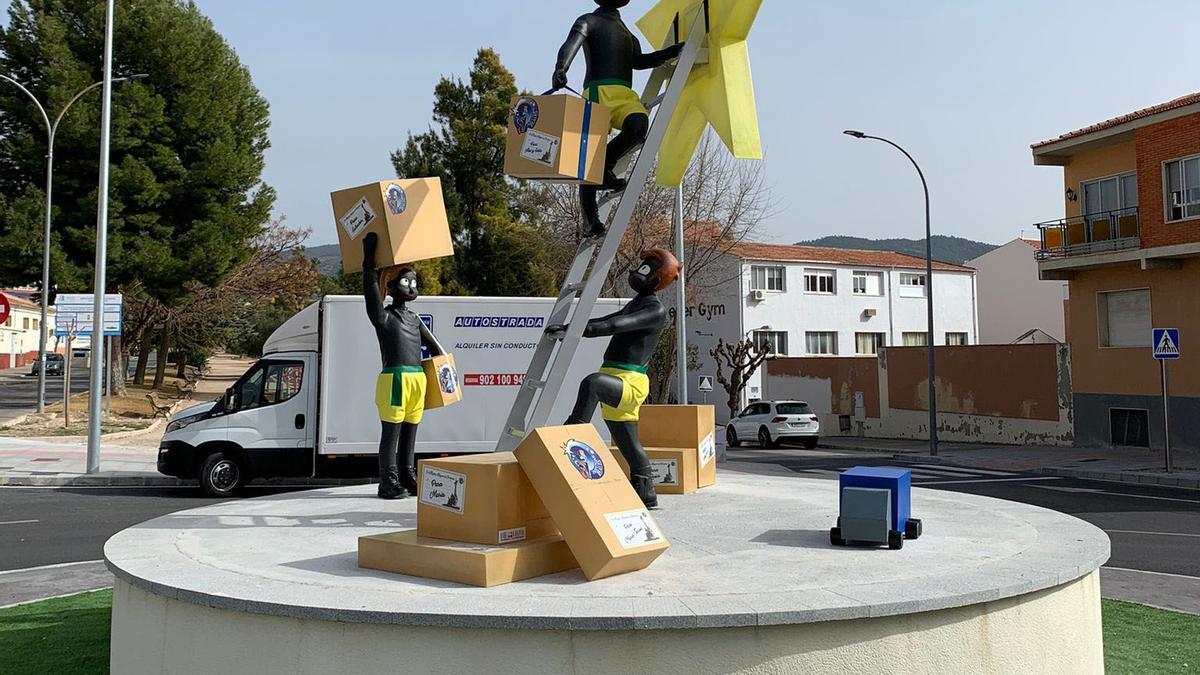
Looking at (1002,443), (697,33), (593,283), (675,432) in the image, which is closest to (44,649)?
(593,283)

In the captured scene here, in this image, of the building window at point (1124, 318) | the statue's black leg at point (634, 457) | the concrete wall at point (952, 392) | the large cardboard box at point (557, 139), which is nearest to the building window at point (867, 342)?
the concrete wall at point (952, 392)

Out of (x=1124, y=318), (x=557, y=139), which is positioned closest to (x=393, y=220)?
(x=557, y=139)

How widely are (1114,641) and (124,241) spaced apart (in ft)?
104

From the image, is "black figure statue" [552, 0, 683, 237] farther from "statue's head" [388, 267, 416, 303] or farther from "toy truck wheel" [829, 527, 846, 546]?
"toy truck wheel" [829, 527, 846, 546]

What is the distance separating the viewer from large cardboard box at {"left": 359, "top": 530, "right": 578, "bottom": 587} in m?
4.97

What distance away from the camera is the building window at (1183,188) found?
2306 centimetres

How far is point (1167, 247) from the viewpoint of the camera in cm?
2309

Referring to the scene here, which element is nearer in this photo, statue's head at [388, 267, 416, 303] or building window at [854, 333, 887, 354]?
statue's head at [388, 267, 416, 303]

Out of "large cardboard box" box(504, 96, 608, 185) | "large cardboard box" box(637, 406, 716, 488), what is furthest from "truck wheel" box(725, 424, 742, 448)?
"large cardboard box" box(504, 96, 608, 185)

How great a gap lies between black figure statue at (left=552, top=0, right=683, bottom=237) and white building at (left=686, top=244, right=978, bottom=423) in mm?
32536

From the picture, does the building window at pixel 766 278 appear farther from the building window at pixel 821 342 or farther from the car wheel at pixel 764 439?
the car wheel at pixel 764 439

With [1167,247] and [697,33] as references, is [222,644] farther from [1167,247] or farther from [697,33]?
[1167,247]

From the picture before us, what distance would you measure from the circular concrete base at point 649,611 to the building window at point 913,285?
40664 millimetres

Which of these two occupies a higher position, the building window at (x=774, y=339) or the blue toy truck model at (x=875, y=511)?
the building window at (x=774, y=339)
